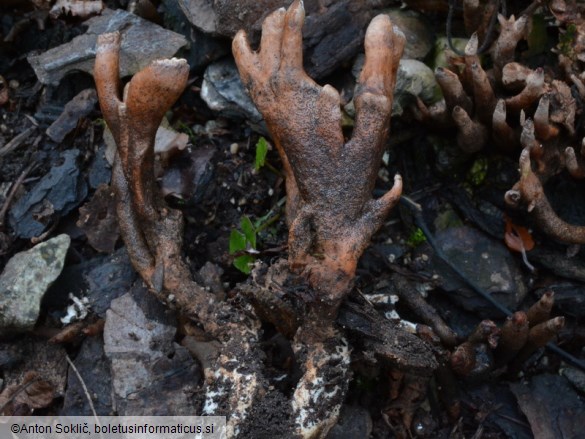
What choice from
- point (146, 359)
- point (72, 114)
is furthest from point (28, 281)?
point (72, 114)

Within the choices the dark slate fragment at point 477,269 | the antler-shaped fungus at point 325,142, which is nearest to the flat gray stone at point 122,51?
the antler-shaped fungus at point 325,142

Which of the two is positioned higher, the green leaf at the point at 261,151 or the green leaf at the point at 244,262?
the green leaf at the point at 261,151

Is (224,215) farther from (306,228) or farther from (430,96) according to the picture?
(430,96)

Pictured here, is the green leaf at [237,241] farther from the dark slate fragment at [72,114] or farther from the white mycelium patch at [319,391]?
the dark slate fragment at [72,114]

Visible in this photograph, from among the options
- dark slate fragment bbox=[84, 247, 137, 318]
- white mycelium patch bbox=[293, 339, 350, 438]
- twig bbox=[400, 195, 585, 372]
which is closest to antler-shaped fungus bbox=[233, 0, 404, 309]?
white mycelium patch bbox=[293, 339, 350, 438]

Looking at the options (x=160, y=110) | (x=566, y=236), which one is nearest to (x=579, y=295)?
(x=566, y=236)
